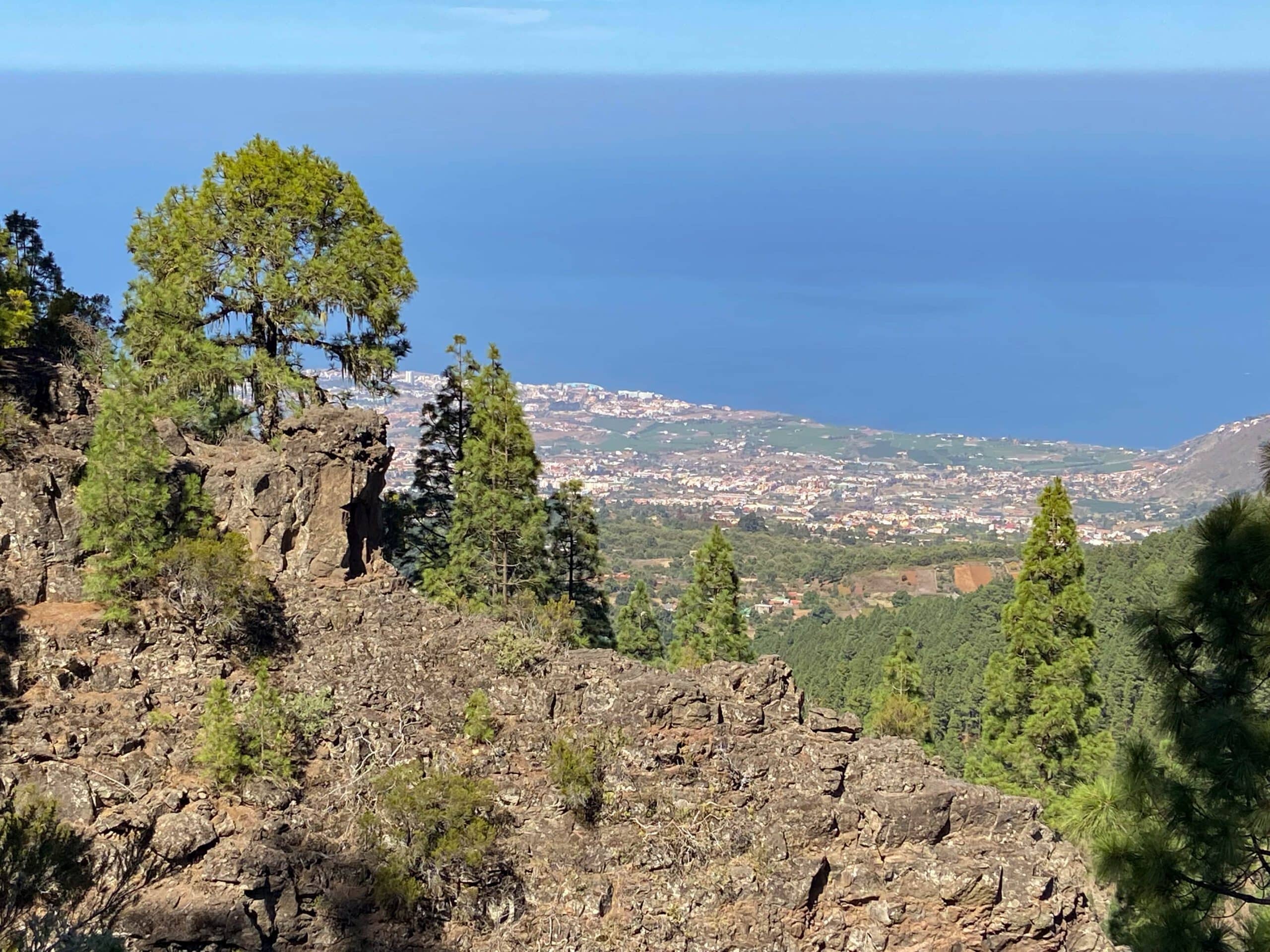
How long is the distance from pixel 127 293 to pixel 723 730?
44.5 ft

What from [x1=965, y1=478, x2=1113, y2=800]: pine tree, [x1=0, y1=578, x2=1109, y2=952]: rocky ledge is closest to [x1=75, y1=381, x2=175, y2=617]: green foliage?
[x1=0, y1=578, x2=1109, y2=952]: rocky ledge

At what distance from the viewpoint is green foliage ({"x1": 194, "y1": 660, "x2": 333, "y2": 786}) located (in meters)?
12.1

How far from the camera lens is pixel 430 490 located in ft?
67.6

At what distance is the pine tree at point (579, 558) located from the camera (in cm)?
2202

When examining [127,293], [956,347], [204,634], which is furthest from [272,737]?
[956,347]

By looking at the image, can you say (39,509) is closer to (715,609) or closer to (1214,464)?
(715,609)

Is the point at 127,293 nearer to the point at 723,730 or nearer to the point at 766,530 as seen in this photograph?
the point at 723,730

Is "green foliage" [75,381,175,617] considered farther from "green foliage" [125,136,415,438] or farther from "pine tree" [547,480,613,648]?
"pine tree" [547,480,613,648]

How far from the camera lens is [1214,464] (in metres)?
118

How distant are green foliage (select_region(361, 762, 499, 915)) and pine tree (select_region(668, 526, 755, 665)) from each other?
476 inches

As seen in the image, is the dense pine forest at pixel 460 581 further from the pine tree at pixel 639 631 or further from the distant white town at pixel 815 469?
the distant white town at pixel 815 469

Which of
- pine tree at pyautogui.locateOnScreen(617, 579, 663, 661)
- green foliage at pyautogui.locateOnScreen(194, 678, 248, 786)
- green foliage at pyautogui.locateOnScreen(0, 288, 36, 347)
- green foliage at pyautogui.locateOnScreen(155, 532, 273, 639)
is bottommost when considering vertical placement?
green foliage at pyautogui.locateOnScreen(194, 678, 248, 786)

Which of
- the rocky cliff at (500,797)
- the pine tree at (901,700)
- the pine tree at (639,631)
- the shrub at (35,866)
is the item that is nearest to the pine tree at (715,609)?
the pine tree at (639,631)

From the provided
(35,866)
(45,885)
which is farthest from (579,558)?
(35,866)
